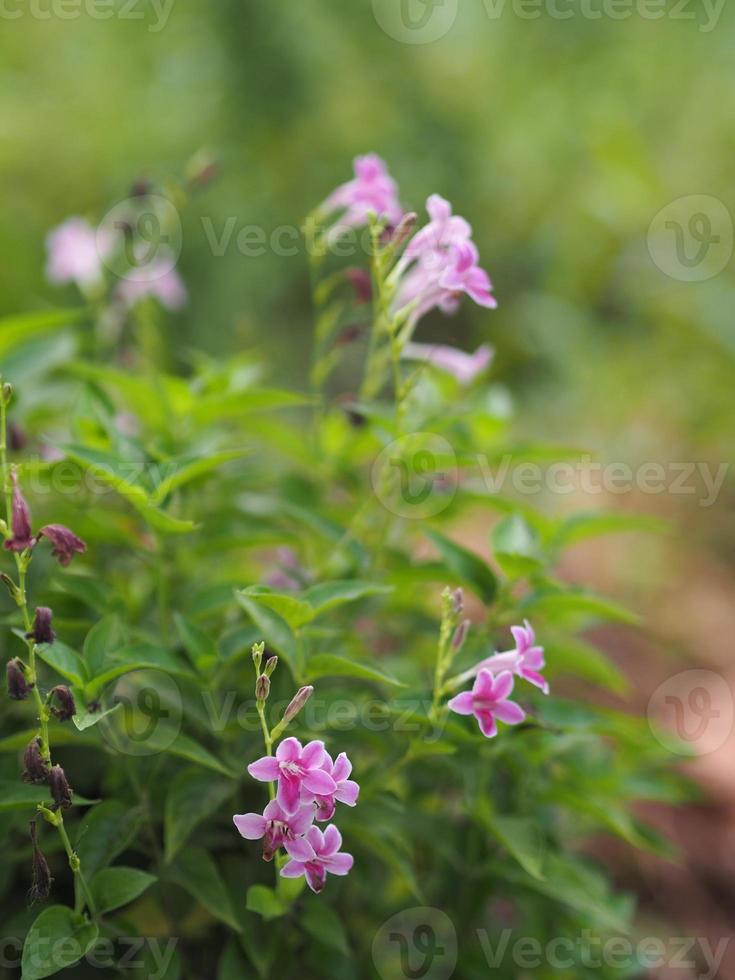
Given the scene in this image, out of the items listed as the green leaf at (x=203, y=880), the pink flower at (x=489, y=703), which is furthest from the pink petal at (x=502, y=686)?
the green leaf at (x=203, y=880)

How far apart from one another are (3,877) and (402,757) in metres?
0.54

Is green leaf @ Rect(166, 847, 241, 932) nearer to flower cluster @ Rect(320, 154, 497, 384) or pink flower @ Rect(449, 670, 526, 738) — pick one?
pink flower @ Rect(449, 670, 526, 738)

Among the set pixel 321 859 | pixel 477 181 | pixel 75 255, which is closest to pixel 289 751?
pixel 321 859

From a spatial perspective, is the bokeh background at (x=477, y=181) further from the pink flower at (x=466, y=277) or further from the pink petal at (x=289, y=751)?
the pink petal at (x=289, y=751)

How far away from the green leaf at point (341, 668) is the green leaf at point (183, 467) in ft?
0.90

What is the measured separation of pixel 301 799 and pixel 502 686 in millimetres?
259

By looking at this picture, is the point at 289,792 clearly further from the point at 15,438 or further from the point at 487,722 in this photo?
the point at 15,438

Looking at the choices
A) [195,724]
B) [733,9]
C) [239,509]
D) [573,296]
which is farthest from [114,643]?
[733,9]

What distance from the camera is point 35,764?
1017 mm

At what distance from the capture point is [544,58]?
5.14m

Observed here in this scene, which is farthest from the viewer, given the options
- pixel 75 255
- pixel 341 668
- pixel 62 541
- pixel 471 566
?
pixel 75 255

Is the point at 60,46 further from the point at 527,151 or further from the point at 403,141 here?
the point at 527,151

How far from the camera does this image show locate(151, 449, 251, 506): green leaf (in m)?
1.24

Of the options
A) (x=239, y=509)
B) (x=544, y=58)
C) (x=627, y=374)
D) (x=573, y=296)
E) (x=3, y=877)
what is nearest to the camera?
(x=3, y=877)
